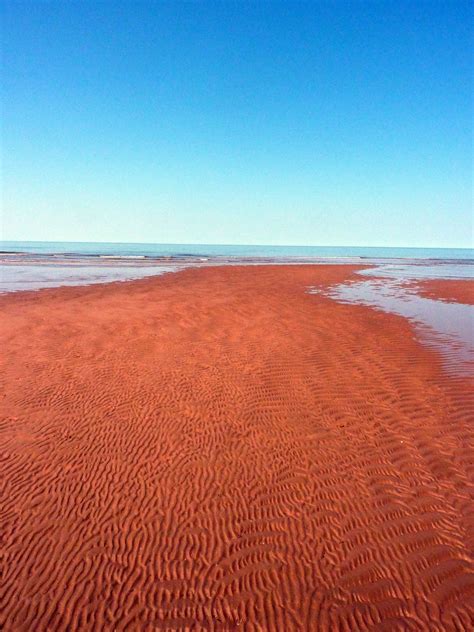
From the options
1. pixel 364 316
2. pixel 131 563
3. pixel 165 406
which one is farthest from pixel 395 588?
pixel 364 316

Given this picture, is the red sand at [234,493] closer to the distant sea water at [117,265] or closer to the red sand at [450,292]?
the red sand at [450,292]

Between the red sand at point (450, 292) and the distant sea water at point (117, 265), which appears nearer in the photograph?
the red sand at point (450, 292)

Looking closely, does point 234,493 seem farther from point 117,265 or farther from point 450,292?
point 117,265

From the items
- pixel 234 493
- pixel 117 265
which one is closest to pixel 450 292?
pixel 234 493

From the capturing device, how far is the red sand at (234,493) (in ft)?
10.8

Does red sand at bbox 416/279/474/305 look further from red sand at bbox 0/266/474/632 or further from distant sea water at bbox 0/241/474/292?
red sand at bbox 0/266/474/632

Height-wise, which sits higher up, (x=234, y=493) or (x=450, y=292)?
(x=234, y=493)

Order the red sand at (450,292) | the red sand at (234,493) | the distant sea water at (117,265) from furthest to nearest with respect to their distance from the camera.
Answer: the distant sea water at (117,265) → the red sand at (450,292) → the red sand at (234,493)

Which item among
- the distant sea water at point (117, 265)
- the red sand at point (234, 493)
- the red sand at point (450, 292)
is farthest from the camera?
the distant sea water at point (117, 265)

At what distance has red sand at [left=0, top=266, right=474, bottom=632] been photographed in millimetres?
3293

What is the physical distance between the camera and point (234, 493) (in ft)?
15.4

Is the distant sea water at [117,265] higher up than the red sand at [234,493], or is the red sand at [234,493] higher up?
the red sand at [234,493]

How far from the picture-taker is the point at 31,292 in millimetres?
21828

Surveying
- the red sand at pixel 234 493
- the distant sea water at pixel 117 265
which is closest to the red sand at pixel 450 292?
the distant sea water at pixel 117 265
